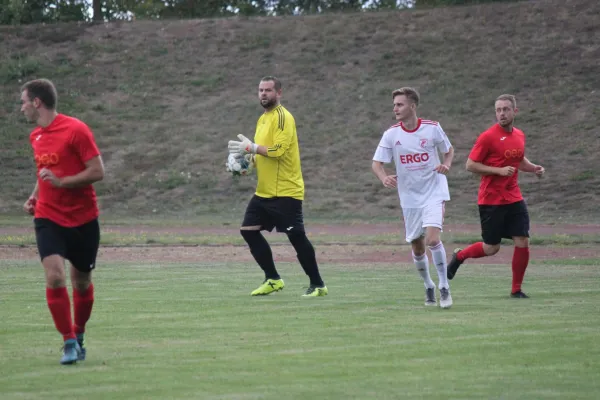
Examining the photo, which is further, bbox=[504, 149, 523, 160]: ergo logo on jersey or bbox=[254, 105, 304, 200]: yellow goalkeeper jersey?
bbox=[504, 149, 523, 160]: ergo logo on jersey

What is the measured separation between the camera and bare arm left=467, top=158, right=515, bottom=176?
12.0 meters

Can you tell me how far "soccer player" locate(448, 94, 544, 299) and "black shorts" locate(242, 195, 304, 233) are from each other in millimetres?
2076

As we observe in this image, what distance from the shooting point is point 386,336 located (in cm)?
876

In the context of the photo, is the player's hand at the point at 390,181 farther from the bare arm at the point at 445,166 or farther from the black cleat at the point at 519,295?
the black cleat at the point at 519,295

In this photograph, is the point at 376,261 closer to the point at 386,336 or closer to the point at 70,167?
the point at 386,336

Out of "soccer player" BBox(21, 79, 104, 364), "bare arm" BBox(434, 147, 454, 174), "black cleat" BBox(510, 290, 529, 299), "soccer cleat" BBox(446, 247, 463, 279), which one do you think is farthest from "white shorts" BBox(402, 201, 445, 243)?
"soccer player" BBox(21, 79, 104, 364)

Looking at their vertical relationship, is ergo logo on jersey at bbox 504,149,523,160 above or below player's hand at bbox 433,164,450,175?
below

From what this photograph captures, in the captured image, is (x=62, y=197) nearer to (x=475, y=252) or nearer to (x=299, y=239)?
(x=299, y=239)

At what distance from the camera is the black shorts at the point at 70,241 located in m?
7.66

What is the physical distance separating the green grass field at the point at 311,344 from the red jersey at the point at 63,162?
3.56 feet

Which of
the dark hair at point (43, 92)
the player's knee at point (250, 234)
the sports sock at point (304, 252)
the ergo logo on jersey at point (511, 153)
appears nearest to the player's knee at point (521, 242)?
the ergo logo on jersey at point (511, 153)

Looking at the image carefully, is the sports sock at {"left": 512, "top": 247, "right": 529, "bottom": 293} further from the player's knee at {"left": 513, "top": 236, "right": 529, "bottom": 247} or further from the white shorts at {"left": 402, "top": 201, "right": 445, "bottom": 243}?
the white shorts at {"left": 402, "top": 201, "right": 445, "bottom": 243}

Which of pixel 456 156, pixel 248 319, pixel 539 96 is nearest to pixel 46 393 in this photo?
pixel 248 319

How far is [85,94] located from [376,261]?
29.2 metres
